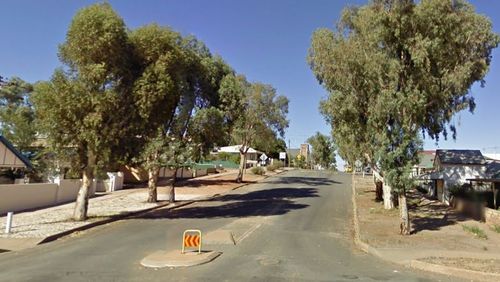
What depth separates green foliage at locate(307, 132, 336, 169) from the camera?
116875mm

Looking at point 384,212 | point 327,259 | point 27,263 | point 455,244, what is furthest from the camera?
point 384,212

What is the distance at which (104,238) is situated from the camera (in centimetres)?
1595

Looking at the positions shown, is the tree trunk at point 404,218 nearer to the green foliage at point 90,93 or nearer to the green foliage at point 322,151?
the green foliage at point 90,93

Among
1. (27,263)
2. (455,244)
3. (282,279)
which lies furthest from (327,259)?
(27,263)

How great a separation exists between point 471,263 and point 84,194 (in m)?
15.3

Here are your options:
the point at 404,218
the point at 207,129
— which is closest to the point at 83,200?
the point at 207,129

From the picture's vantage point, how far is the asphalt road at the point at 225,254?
10227 millimetres

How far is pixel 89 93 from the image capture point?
19.6m

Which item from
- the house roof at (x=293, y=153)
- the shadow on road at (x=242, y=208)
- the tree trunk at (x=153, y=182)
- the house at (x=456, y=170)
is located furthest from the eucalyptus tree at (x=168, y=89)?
the house roof at (x=293, y=153)

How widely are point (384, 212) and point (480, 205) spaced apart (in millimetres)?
4840

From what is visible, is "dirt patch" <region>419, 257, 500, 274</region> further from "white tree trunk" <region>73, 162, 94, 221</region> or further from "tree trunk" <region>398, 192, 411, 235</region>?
"white tree trunk" <region>73, 162, 94, 221</region>

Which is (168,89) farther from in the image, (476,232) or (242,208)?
(476,232)

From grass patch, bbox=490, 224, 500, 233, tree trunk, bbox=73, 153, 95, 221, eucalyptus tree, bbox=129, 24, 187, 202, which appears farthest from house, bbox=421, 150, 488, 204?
tree trunk, bbox=73, 153, 95, 221

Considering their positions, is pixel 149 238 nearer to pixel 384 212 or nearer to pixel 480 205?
pixel 384 212
